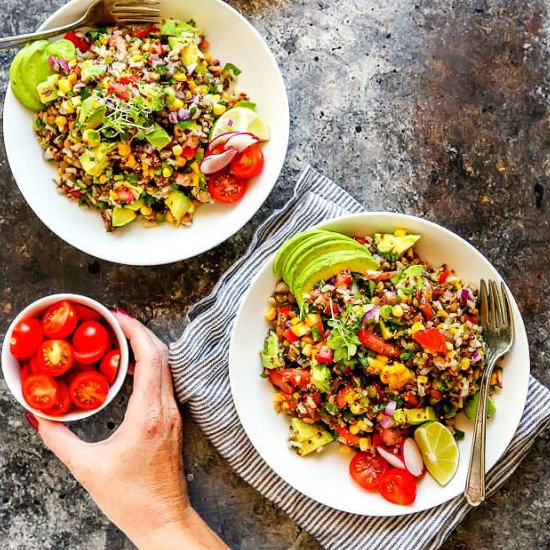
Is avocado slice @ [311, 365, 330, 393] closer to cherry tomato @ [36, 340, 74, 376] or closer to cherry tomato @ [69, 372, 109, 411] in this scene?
cherry tomato @ [69, 372, 109, 411]

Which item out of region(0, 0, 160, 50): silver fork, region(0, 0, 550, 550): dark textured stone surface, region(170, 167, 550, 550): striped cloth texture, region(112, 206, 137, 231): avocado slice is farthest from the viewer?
region(0, 0, 550, 550): dark textured stone surface

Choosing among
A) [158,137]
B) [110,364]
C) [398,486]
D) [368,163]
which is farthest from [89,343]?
[368,163]

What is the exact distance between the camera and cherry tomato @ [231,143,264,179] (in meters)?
3.14

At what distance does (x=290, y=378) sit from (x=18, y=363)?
1196 millimetres

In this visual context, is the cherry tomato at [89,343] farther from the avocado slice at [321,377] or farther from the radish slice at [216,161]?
the avocado slice at [321,377]

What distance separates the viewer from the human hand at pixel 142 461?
126 inches

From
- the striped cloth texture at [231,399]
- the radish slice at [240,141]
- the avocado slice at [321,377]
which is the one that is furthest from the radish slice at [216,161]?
the avocado slice at [321,377]

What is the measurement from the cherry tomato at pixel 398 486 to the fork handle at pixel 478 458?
24 cm

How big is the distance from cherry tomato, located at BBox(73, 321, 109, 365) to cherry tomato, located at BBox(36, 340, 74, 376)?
45mm

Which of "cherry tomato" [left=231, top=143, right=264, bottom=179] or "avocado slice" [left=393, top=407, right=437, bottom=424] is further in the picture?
"cherry tomato" [left=231, top=143, right=264, bottom=179]

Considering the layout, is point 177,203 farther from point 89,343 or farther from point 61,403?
point 61,403

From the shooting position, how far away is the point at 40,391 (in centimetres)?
310

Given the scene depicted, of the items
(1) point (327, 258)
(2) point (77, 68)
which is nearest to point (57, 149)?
(2) point (77, 68)

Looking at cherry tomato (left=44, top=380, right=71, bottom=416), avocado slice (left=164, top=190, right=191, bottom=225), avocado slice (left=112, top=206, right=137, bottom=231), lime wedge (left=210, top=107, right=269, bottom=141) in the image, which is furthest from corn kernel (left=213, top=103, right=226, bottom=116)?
cherry tomato (left=44, top=380, right=71, bottom=416)
